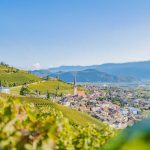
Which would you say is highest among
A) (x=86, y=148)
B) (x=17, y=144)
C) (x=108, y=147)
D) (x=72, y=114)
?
(x=108, y=147)

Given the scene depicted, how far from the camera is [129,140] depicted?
4.53 ft

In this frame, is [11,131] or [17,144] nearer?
[17,144]

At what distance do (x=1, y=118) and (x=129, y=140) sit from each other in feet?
13.7

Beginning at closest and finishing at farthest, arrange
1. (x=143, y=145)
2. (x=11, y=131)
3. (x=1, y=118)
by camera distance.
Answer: (x=143, y=145)
(x=11, y=131)
(x=1, y=118)

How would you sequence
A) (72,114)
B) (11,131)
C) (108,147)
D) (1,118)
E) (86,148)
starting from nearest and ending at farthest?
(108,147), (11,131), (1,118), (86,148), (72,114)

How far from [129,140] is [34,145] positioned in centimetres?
263

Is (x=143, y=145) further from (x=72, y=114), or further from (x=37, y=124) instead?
(x=72, y=114)

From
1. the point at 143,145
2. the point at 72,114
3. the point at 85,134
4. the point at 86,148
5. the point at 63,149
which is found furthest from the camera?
the point at 72,114

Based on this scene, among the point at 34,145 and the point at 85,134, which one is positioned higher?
the point at 34,145

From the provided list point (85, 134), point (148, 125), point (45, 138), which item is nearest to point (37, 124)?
point (45, 138)

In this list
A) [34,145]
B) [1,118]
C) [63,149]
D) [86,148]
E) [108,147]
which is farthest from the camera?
[86,148]

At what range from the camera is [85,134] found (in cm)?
862

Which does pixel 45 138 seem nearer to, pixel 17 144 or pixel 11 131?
pixel 17 144

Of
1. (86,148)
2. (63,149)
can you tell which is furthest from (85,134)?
(63,149)
